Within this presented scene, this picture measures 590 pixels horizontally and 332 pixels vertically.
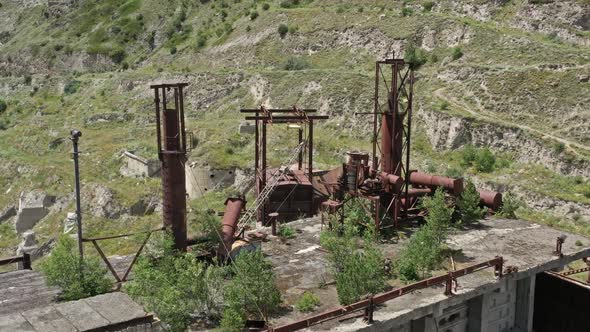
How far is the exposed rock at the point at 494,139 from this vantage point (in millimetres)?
32969

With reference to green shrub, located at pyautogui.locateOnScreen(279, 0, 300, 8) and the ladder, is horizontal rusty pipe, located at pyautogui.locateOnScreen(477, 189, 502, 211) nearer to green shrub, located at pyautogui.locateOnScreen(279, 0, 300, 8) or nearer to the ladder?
the ladder

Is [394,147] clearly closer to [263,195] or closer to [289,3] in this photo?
[263,195]

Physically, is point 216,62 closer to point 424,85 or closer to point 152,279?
point 424,85

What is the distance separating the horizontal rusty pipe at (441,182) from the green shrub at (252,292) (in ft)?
34.4

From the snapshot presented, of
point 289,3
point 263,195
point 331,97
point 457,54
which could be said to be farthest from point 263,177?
point 289,3

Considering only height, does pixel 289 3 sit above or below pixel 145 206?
above

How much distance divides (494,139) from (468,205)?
1568 centimetres

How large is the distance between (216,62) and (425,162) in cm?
3635

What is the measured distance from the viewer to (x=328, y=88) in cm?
4812

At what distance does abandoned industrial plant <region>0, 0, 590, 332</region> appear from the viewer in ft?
47.2

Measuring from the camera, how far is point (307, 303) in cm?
1473

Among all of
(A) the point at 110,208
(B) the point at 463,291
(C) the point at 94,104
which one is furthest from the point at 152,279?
(C) the point at 94,104

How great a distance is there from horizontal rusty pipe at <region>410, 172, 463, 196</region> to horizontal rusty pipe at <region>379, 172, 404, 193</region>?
2.25 meters

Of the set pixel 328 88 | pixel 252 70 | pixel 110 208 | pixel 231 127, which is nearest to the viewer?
pixel 110 208
